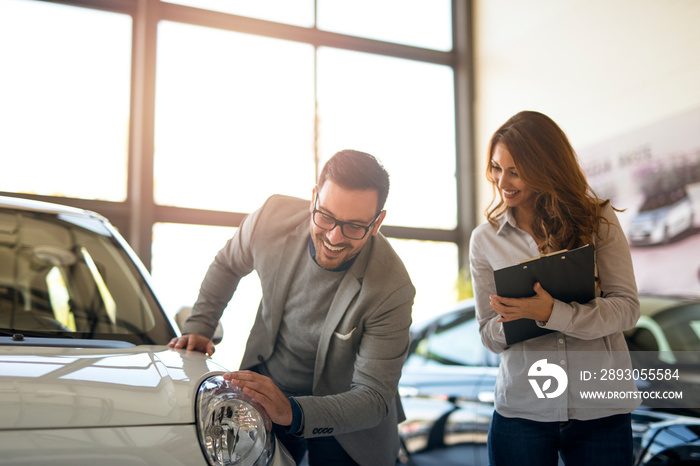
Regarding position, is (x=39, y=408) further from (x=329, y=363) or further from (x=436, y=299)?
(x=436, y=299)

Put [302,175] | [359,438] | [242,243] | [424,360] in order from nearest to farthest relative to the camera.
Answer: [359,438] → [242,243] → [424,360] → [302,175]

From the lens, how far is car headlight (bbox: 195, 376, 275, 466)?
115 cm

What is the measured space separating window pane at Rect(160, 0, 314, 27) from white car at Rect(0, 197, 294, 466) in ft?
13.7

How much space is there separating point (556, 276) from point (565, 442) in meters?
0.40

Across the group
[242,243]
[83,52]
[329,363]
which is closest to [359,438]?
[329,363]

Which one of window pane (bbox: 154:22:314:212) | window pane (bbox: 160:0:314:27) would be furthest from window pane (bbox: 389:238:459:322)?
window pane (bbox: 160:0:314:27)

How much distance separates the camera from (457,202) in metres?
6.30

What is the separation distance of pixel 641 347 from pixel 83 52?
4.70 metres

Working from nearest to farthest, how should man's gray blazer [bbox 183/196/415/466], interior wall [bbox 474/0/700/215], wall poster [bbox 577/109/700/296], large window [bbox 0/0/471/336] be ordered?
man's gray blazer [bbox 183/196/415/466], wall poster [bbox 577/109/700/296], interior wall [bbox 474/0/700/215], large window [bbox 0/0/471/336]

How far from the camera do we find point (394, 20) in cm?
Result: 626

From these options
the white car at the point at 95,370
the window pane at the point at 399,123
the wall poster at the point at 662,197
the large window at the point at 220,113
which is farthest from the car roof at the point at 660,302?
the window pane at the point at 399,123

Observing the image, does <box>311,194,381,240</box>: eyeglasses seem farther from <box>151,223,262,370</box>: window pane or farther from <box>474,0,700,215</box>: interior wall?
<box>151,223,262,370</box>: window pane

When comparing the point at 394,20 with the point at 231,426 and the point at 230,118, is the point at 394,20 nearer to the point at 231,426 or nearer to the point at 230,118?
the point at 230,118

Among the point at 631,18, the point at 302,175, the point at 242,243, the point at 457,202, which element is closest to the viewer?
the point at 242,243
